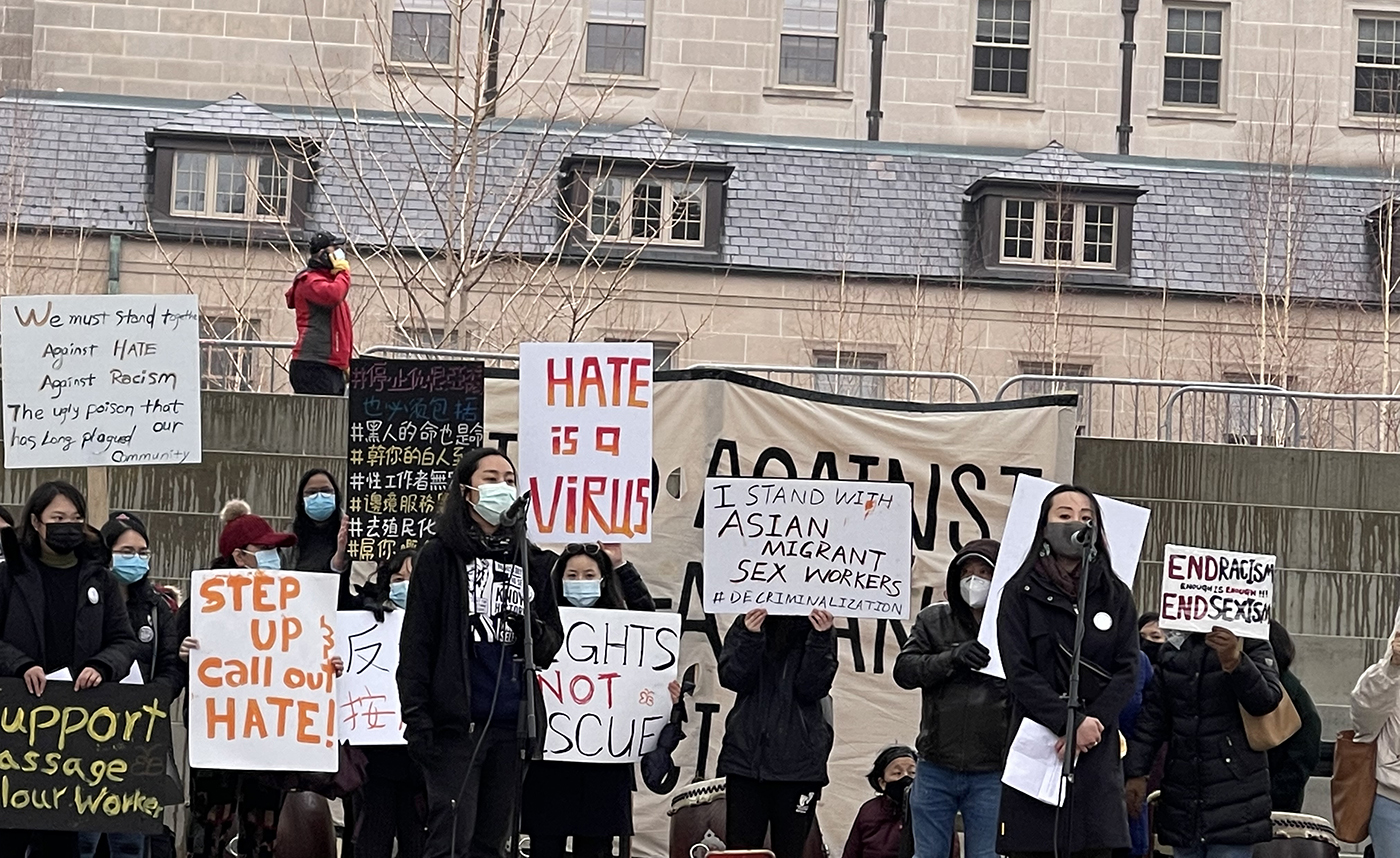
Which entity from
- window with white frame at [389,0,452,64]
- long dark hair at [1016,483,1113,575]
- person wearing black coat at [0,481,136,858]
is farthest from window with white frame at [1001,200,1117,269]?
person wearing black coat at [0,481,136,858]

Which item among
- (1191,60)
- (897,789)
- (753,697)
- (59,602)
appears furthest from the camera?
(1191,60)

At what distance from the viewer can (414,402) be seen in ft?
35.0

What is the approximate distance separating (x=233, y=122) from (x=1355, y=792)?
73.5 feet

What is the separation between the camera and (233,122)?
99.1ft

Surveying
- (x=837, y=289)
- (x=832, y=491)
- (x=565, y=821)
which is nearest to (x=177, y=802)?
(x=565, y=821)

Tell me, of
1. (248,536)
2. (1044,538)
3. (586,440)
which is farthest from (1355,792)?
(248,536)

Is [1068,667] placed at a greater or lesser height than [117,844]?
greater

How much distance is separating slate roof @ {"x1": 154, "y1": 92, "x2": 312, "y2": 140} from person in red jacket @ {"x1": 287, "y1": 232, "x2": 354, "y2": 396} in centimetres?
1460

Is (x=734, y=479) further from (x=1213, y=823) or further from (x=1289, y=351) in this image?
(x=1289, y=351)

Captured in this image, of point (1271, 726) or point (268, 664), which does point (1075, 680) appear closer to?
point (1271, 726)

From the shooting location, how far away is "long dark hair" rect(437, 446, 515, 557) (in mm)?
8664

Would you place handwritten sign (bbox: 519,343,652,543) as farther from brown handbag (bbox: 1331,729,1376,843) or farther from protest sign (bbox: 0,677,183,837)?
brown handbag (bbox: 1331,729,1376,843)

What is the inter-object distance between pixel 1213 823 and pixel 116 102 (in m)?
24.7

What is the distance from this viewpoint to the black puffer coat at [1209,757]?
10406 millimetres
